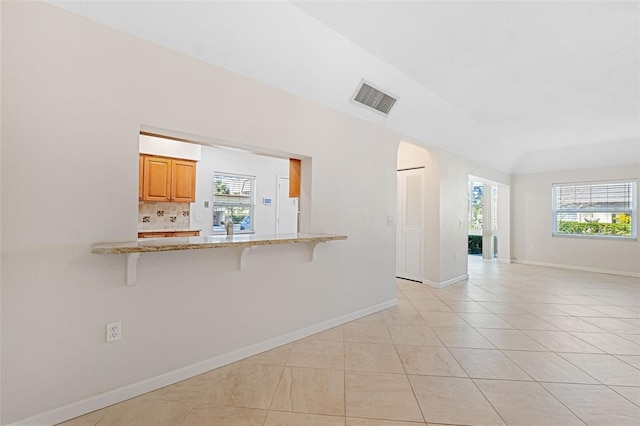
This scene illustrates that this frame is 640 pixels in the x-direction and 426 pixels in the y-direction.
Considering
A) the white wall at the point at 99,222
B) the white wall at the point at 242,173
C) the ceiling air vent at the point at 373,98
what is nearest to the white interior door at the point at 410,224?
the ceiling air vent at the point at 373,98

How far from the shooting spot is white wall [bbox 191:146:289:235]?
5809 mm

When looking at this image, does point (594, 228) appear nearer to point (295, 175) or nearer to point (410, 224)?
point (410, 224)

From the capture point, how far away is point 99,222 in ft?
6.18

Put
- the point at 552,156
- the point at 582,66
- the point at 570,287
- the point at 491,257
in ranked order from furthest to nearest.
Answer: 1. the point at 491,257
2. the point at 552,156
3. the point at 570,287
4. the point at 582,66

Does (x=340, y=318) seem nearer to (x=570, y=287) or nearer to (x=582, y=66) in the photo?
(x=582, y=66)

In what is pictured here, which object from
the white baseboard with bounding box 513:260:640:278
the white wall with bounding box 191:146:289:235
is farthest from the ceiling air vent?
the white baseboard with bounding box 513:260:640:278

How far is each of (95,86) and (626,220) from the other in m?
9.29

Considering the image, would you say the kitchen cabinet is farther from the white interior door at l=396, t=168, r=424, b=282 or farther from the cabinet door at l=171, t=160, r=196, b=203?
the white interior door at l=396, t=168, r=424, b=282

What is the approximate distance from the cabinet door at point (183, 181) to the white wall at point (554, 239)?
7940 millimetres

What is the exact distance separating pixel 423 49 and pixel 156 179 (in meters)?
4.25

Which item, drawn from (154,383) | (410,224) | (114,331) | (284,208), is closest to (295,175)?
(114,331)

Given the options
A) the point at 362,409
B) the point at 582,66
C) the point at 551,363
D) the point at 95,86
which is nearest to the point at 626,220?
the point at 582,66

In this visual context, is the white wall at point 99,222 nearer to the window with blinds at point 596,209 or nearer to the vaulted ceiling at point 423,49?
the vaulted ceiling at point 423,49

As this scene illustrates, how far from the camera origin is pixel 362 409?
1.93 meters
